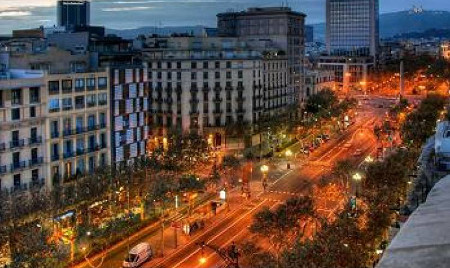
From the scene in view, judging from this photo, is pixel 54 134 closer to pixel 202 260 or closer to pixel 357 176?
pixel 202 260

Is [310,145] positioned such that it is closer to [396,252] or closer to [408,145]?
[408,145]

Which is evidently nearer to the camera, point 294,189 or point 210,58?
point 294,189

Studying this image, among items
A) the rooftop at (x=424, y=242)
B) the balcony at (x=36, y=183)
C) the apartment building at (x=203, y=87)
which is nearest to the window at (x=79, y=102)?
the balcony at (x=36, y=183)

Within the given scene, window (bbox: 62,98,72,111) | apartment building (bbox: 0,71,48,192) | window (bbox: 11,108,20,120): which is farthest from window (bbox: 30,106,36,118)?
window (bbox: 62,98,72,111)

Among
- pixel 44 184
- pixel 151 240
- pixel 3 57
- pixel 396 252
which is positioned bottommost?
pixel 151 240

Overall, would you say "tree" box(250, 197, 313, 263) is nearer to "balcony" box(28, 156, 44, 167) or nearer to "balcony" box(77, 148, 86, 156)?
"balcony" box(28, 156, 44, 167)

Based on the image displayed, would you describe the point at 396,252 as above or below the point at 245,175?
above

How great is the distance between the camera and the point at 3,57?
67688 mm

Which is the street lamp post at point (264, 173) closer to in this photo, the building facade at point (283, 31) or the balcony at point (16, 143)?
the balcony at point (16, 143)

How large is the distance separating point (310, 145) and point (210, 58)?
2213 cm

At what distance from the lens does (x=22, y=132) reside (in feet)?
196

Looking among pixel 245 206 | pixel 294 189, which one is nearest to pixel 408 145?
pixel 294 189

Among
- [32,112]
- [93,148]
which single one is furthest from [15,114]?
[93,148]

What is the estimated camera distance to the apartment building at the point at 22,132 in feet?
188
